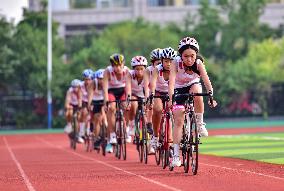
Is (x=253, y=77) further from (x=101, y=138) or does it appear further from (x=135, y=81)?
(x=135, y=81)

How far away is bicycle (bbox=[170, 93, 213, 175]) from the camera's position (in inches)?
650

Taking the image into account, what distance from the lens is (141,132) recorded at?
71.7 ft

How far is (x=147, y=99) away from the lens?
19.8 m

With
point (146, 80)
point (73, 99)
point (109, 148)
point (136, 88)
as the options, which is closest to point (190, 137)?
point (146, 80)

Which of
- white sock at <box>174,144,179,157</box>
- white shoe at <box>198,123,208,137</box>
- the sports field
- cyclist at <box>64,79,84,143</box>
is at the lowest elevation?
the sports field

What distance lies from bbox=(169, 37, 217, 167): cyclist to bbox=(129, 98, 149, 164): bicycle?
364cm

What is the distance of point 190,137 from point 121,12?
75.4 m

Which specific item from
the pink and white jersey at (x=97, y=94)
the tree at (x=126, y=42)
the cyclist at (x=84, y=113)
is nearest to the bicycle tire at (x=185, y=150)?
the pink and white jersey at (x=97, y=94)

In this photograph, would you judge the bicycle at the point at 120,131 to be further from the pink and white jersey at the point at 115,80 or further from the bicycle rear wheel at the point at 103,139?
the bicycle rear wheel at the point at 103,139

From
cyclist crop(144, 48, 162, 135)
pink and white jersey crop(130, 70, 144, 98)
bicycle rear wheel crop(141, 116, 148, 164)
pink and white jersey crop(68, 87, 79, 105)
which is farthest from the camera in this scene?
pink and white jersey crop(68, 87, 79, 105)

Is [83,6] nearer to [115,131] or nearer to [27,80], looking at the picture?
[27,80]

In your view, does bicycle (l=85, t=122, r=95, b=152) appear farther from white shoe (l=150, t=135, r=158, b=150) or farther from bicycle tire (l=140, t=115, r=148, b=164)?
white shoe (l=150, t=135, r=158, b=150)

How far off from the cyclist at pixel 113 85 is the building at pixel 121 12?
64350mm

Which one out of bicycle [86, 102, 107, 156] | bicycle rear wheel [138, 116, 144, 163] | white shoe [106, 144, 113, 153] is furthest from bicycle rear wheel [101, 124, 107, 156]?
bicycle rear wheel [138, 116, 144, 163]
